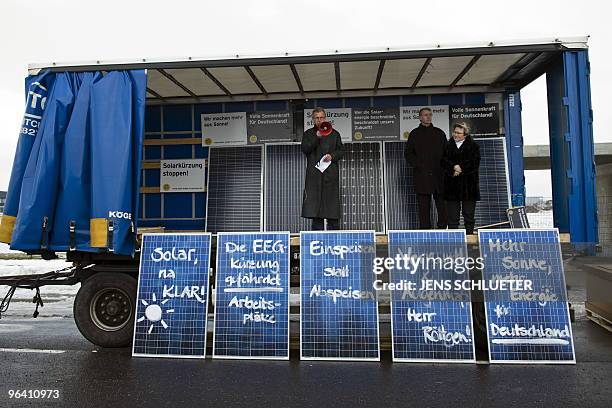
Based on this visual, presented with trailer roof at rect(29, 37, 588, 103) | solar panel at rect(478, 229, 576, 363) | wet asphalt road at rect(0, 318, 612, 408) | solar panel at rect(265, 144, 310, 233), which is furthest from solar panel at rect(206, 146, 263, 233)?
solar panel at rect(478, 229, 576, 363)

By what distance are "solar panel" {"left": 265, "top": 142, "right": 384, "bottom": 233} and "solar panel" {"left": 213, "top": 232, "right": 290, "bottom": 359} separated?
213 cm

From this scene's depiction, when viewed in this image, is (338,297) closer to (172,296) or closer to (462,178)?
(172,296)

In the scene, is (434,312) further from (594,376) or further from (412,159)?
(412,159)

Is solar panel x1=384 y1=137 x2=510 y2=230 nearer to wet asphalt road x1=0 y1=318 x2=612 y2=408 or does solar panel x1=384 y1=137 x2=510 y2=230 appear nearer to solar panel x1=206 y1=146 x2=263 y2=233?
solar panel x1=206 y1=146 x2=263 y2=233

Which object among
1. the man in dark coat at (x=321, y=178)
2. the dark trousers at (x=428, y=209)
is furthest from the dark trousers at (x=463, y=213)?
the man in dark coat at (x=321, y=178)

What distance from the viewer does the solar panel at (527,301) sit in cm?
464

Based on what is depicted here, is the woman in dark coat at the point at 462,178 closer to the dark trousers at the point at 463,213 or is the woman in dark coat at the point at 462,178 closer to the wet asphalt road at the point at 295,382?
the dark trousers at the point at 463,213

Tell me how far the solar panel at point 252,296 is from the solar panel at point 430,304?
1.14 meters

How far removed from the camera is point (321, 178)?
626 cm

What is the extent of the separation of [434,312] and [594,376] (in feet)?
4.91

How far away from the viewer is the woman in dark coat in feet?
19.9

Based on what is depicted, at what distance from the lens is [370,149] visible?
7.40m

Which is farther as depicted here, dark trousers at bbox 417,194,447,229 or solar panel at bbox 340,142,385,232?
solar panel at bbox 340,142,385,232

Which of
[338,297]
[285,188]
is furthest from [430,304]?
[285,188]
